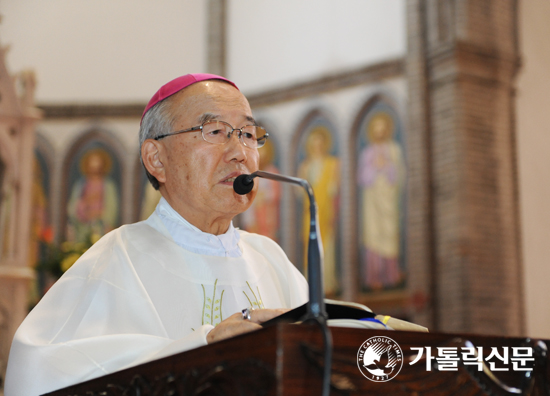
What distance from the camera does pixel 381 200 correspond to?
30.8 feet

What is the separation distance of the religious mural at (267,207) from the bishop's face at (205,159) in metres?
7.93

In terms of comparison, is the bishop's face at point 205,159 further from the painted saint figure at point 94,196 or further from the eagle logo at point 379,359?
the painted saint figure at point 94,196

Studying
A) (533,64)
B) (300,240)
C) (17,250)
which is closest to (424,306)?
(300,240)

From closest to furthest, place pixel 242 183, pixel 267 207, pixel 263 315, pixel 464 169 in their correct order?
pixel 263 315 → pixel 242 183 → pixel 464 169 → pixel 267 207

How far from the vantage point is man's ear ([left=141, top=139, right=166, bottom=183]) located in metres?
2.64

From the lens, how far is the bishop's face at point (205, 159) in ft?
8.15

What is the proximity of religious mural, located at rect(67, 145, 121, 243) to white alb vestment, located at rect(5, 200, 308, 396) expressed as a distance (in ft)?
29.8

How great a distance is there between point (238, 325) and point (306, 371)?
1.10 feet

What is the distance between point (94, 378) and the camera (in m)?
1.83

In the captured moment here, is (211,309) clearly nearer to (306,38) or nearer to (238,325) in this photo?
(238,325)

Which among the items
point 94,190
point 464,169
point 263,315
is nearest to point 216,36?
point 94,190

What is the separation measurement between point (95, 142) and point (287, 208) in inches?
148

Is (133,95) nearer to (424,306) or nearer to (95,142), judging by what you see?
(95,142)

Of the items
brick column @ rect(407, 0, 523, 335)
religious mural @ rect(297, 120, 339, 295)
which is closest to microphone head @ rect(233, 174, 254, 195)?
brick column @ rect(407, 0, 523, 335)
